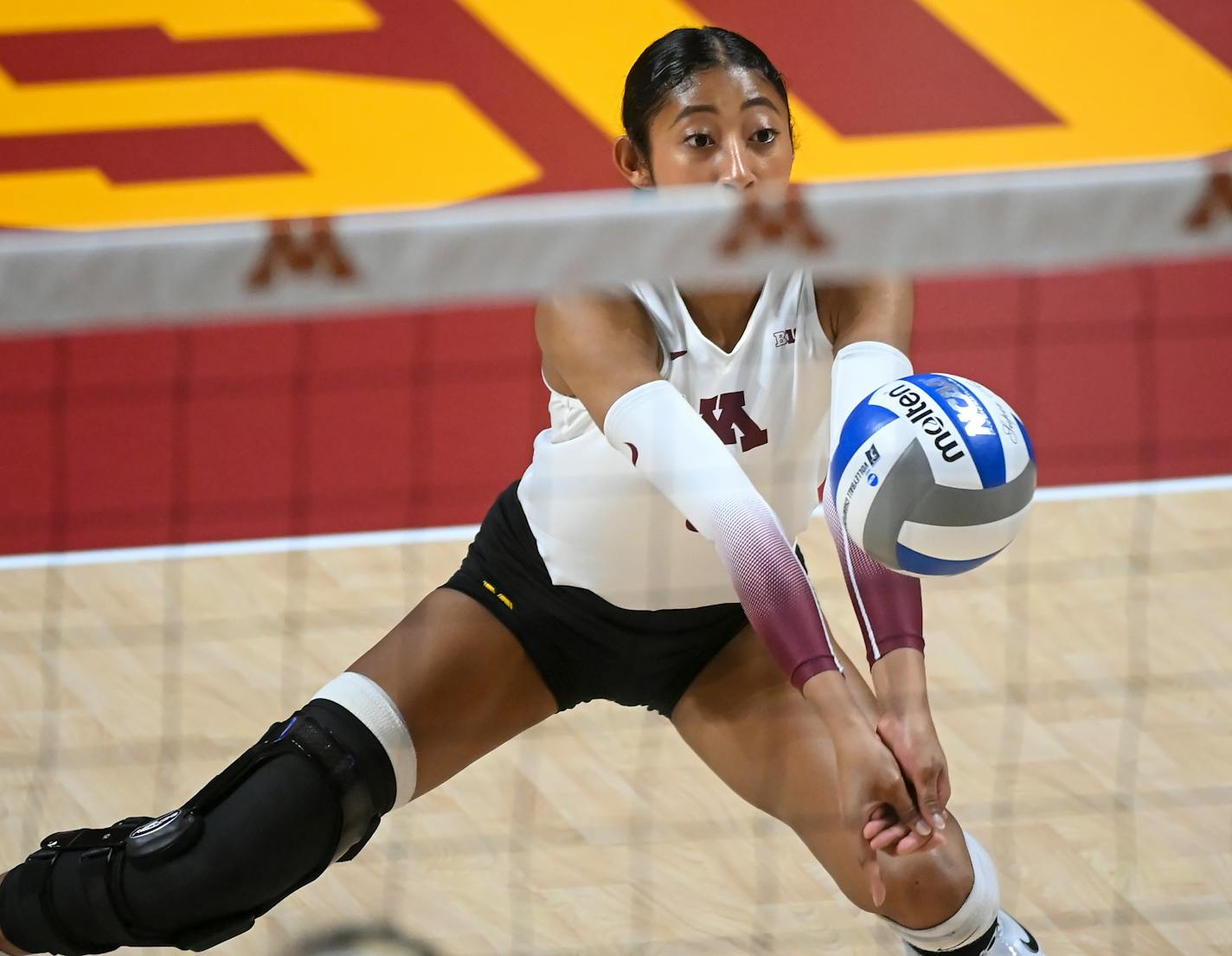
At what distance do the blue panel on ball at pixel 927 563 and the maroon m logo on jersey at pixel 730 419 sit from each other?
298 millimetres

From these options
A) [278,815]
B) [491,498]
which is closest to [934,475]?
[278,815]

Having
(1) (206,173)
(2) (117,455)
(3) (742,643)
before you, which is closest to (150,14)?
(1) (206,173)

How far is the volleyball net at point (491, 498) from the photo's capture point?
1781 millimetres

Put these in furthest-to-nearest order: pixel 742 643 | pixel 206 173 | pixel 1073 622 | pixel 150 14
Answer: pixel 150 14
pixel 206 173
pixel 1073 622
pixel 742 643

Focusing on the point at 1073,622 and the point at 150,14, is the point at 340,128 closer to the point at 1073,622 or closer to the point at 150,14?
the point at 150,14

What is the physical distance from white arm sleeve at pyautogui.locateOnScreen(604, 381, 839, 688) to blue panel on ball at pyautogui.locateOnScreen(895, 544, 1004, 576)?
0.42ft

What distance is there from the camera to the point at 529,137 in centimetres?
549

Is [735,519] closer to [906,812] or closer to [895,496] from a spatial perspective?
[895,496]

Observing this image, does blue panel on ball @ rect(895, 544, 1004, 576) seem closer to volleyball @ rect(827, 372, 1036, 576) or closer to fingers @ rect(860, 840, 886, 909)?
volleyball @ rect(827, 372, 1036, 576)

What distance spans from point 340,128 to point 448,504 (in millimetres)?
1706

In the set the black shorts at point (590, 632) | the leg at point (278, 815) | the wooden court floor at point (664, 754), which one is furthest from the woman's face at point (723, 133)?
the wooden court floor at point (664, 754)

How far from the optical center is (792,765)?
2299mm

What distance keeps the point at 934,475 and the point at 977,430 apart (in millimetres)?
86

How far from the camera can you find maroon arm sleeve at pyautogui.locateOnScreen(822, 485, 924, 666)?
2205 millimetres
